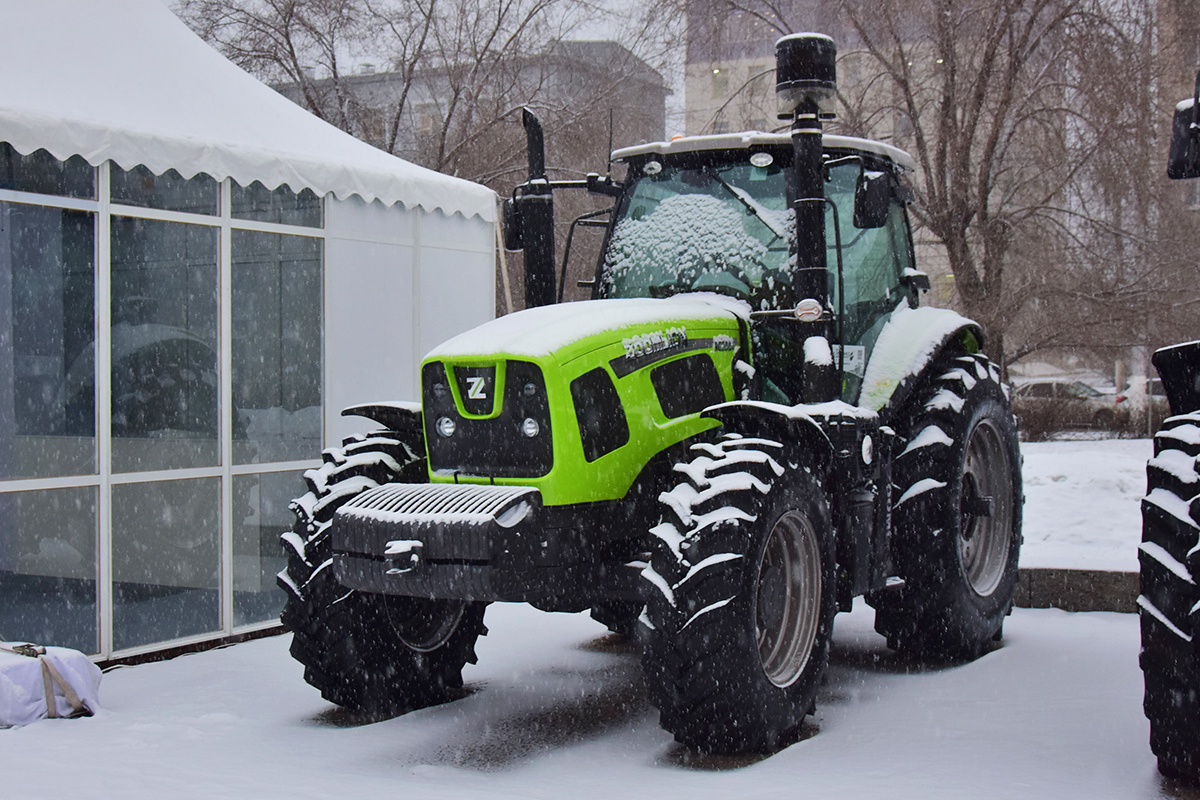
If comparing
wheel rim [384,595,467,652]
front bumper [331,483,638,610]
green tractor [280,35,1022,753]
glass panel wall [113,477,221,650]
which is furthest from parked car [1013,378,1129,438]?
front bumper [331,483,638,610]

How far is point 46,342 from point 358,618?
10.7 feet

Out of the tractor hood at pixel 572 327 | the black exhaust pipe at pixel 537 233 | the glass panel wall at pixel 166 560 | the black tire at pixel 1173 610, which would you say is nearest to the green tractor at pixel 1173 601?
the black tire at pixel 1173 610

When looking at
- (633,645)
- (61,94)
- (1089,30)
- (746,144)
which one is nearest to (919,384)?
(746,144)

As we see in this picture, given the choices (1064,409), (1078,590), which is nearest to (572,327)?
(1078,590)

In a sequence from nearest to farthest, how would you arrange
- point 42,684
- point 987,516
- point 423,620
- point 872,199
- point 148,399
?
point 42,684 < point 872,199 < point 423,620 < point 987,516 < point 148,399

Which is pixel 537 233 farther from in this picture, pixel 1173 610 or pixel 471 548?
pixel 1173 610

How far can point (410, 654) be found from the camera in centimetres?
591

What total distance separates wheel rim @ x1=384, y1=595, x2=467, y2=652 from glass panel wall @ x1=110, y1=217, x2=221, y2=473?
95.3 inches

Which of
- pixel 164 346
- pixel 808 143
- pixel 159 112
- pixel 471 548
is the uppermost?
pixel 159 112

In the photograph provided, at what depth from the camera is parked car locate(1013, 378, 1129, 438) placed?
21.5 meters

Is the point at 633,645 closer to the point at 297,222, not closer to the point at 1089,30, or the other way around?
the point at 297,222

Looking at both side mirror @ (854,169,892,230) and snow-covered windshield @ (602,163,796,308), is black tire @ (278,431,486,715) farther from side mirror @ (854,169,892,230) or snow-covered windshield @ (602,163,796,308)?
side mirror @ (854,169,892,230)

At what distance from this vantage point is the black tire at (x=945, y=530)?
21.3ft

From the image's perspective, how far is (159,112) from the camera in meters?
7.54
